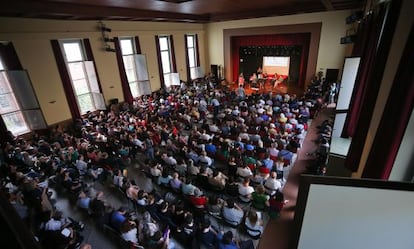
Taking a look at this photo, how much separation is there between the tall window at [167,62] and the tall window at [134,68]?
1.54 meters

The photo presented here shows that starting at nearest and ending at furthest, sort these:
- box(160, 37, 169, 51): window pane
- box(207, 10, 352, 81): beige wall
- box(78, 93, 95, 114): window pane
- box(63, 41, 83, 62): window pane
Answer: box(63, 41, 83, 62): window pane, box(78, 93, 95, 114): window pane, box(207, 10, 352, 81): beige wall, box(160, 37, 169, 51): window pane

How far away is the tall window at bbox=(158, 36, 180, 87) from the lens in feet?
42.0

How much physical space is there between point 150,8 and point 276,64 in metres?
9.15

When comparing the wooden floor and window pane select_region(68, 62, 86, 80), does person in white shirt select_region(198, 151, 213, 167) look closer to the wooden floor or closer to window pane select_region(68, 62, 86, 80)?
the wooden floor

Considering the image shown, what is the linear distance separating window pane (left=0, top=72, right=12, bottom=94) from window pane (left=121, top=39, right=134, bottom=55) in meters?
4.90

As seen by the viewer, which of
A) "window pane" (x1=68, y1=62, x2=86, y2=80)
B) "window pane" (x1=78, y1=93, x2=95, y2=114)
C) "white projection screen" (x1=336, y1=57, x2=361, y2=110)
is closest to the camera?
"white projection screen" (x1=336, y1=57, x2=361, y2=110)

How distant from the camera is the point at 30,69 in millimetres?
7738

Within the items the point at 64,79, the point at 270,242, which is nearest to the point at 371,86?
the point at 270,242

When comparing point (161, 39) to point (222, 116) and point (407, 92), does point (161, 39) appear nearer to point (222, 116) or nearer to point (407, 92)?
point (222, 116)

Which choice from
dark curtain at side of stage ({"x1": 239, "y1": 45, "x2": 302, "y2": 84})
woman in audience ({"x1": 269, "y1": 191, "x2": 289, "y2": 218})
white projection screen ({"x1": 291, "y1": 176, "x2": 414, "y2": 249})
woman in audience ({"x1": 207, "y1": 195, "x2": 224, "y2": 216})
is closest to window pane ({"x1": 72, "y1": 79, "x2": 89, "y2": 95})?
woman in audience ({"x1": 207, "y1": 195, "x2": 224, "y2": 216})

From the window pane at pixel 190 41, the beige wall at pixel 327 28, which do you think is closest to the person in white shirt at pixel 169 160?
the beige wall at pixel 327 28

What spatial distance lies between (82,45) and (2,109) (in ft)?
12.5

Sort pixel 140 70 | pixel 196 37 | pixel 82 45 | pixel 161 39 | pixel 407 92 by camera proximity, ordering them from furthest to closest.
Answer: pixel 196 37
pixel 161 39
pixel 140 70
pixel 82 45
pixel 407 92

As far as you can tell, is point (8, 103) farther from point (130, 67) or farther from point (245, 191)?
point (245, 191)
